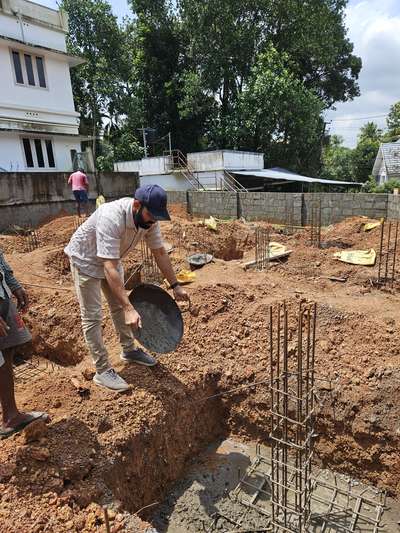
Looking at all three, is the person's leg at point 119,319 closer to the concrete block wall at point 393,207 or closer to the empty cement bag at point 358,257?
the empty cement bag at point 358,257

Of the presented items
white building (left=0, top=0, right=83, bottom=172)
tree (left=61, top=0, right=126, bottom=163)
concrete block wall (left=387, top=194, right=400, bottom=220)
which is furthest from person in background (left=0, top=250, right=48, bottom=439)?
tree (left=61, top=0, right=126, bottom=163)

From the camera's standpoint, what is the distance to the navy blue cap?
258 cm

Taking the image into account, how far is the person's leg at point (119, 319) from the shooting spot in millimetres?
3192

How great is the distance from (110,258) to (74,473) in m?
1.50

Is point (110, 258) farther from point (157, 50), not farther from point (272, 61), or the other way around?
point (157, 50)

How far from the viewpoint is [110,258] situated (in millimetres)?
2637

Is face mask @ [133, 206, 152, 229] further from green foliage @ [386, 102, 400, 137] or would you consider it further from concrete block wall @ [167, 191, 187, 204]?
green foliage @ [386, 102, 400, 137]

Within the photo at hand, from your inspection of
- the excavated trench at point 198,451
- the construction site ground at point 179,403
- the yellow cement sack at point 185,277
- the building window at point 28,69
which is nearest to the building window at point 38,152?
the building window at point 28,69

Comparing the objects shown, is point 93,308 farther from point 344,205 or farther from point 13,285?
point 344,205

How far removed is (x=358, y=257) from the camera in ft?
23.2

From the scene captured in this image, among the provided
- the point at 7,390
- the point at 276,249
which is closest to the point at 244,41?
the point at 276,249

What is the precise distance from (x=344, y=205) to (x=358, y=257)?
10.7ft

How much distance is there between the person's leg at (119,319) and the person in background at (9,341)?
68cm

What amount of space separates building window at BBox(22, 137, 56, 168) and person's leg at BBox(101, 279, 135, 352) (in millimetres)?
12780
